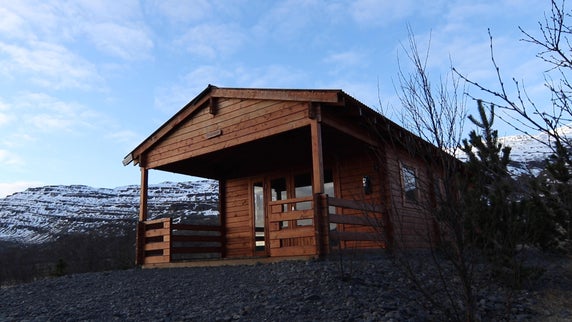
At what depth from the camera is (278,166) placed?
12141 millimetres

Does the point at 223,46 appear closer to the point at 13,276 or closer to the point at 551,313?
the point at 551,313

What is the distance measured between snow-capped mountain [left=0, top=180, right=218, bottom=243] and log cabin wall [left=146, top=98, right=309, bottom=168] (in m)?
28.2

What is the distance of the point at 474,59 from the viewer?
10.2 feet

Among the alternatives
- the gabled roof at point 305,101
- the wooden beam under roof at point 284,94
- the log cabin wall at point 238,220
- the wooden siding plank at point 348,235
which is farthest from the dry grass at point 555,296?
the log cabin wall at point 238,220

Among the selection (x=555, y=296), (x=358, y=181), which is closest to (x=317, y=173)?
(x=358, y=181)

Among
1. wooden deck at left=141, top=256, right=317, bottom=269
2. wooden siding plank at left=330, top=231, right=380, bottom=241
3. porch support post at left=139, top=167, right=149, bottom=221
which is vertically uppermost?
porch support post at left=139, top=167, right=149, bottom=221

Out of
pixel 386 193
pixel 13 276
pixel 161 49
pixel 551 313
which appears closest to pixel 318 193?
pixel 386 193

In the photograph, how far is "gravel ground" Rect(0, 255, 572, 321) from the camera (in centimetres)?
500

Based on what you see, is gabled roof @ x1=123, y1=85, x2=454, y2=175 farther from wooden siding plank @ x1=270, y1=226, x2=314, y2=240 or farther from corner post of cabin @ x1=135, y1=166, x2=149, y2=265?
wooden siding plank @ x1=270, y1=226, x2=314, y2=240

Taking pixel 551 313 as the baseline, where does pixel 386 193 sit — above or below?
above

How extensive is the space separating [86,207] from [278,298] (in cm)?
7078

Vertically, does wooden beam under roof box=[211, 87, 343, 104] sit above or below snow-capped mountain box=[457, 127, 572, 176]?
above

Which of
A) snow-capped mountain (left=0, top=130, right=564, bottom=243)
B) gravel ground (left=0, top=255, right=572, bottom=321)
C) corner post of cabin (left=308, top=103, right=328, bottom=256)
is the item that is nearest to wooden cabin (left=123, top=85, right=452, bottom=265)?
corner post of cabin (left=308, top=103, right=328, bottom=256)

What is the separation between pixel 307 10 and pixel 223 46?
3212 millimetres
